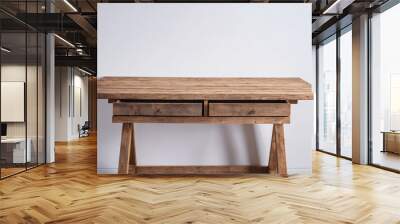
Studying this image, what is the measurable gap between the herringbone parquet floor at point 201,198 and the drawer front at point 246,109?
0.84 metres

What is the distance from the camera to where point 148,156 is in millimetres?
5410

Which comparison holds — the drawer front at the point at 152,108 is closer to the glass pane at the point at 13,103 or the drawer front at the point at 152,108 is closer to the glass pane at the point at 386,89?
the glass pane at the point at 13,103

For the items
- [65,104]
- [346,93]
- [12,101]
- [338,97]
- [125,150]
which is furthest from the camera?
[65,104]

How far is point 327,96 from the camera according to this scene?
8.97 meters

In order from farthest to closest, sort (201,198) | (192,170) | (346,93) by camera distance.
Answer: (346,93), (192,170), (201,198)

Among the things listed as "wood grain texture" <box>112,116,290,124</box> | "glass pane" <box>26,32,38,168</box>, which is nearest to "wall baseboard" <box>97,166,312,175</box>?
"wood grain texture" <box>112,116,290,124</box>

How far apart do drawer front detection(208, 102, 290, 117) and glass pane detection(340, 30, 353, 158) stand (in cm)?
328

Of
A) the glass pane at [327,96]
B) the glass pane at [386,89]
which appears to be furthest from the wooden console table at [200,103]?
the glass pane at [327,96]

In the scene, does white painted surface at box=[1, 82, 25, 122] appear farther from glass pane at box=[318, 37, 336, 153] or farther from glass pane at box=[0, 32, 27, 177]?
glass pane at box=[318, 37, 336, 153]

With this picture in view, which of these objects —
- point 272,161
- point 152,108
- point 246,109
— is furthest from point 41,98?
point 272,161

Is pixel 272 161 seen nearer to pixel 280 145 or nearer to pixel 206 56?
→ pixel 280 145

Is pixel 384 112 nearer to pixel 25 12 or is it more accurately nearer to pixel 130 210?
pixel 130 210

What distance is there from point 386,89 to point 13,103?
Answer: 19.0ft

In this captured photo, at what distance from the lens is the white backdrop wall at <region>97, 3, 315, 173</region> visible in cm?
538
